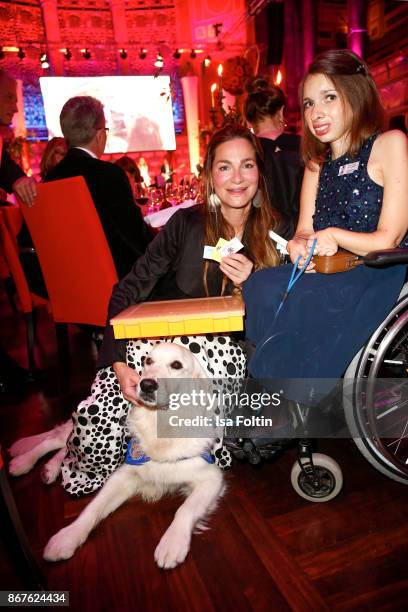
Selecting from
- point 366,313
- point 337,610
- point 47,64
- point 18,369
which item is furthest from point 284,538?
point 47,64

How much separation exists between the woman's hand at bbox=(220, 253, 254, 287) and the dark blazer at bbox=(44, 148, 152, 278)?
3.28 feet

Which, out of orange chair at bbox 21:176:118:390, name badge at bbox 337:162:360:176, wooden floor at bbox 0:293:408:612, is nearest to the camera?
wooden floor at bbox 0:293:408:612

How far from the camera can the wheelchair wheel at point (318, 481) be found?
142 cm

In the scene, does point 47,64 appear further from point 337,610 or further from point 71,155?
point 337,610

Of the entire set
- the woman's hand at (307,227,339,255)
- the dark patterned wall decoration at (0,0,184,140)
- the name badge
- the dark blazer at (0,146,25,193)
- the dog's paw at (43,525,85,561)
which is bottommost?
the dog's paw at (43,525,85,561)

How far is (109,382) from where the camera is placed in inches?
61.6

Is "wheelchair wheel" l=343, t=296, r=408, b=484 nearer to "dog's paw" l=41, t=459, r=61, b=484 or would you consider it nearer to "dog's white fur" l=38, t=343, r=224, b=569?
"dog's white fur" l=38, t=343, r=224, b=569

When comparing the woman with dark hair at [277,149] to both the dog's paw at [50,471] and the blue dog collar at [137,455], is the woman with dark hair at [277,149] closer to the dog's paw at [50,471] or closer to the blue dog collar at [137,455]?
the blue dog collar at [137,455]

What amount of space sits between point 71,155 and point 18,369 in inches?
55.9

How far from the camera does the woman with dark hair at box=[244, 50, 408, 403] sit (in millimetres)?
1191

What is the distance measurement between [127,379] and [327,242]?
0.77 m

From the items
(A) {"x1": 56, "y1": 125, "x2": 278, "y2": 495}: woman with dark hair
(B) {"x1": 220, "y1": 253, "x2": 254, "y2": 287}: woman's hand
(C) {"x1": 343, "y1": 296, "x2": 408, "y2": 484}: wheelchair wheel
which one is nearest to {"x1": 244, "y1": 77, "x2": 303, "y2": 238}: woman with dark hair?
(A) {"x1": 56, "y1": 125, "x2": 278, "y2": 495}: woman with dark hair

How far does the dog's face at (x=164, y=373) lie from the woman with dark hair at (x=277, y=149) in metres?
0.68

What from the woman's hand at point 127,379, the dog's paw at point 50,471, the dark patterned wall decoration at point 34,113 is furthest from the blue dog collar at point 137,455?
the dark patterned wall decoration at point 34,113
